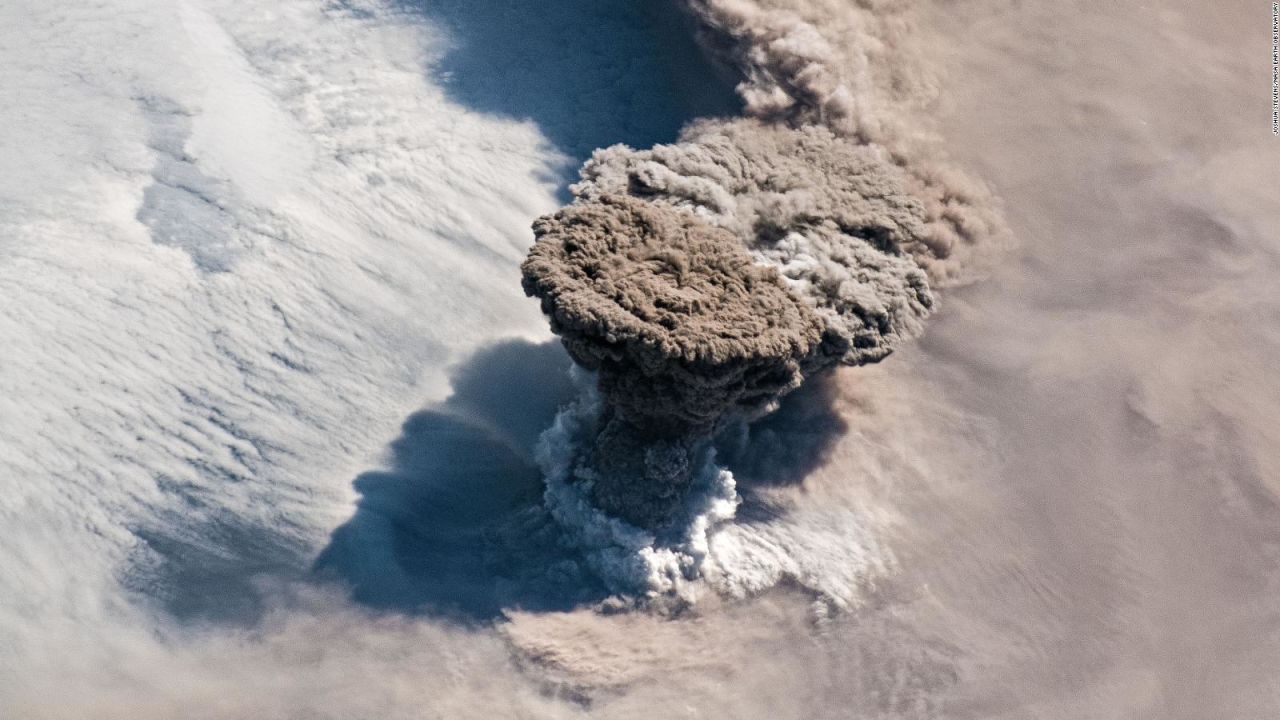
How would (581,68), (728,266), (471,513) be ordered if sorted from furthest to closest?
(581,68) < (471,513) < (728,266)

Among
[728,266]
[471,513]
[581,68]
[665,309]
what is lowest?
[471,513]

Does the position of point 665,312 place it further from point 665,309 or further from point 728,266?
point 728,266

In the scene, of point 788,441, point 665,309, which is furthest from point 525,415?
point 665,309

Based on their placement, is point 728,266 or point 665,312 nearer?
point 665,312

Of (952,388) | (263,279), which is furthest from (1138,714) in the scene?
(263,279)

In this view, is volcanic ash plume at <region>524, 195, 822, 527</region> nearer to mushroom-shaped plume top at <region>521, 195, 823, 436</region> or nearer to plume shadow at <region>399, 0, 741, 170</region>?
mushroom-shaped plume top at <region>521, 195, 823, 436</region>

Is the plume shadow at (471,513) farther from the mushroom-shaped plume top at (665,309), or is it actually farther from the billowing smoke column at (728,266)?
the mushroom-shaped plume top at (665,309)
